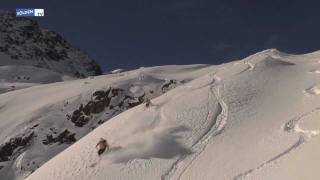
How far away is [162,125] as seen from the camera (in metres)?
8.98

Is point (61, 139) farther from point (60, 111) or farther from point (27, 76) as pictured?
point (27, 76)

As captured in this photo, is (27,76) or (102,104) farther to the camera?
(27,76)

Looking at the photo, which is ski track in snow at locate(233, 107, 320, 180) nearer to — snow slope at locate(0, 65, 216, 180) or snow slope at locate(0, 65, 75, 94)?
snow slope at locate(0, 65, 216, 180)

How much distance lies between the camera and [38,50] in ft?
229

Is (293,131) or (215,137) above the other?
(293,131)

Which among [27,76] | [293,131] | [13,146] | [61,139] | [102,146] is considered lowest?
[27,76]

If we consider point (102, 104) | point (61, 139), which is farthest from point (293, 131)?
point (102, 104)

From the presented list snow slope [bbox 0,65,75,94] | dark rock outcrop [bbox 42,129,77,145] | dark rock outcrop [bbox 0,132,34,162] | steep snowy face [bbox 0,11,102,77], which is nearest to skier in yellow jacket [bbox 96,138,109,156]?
dark rock outcrop [bbox 42,129,77,145]

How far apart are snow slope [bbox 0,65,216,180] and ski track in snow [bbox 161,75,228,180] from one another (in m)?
7.13

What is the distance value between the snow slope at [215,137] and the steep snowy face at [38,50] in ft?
172

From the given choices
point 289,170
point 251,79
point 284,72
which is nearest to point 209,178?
point 289,170

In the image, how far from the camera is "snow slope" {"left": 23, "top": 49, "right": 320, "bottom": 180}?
7.39 m

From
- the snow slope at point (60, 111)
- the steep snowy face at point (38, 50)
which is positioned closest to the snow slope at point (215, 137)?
the snow slope at point (60, 111)

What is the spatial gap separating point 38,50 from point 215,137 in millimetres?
63312
